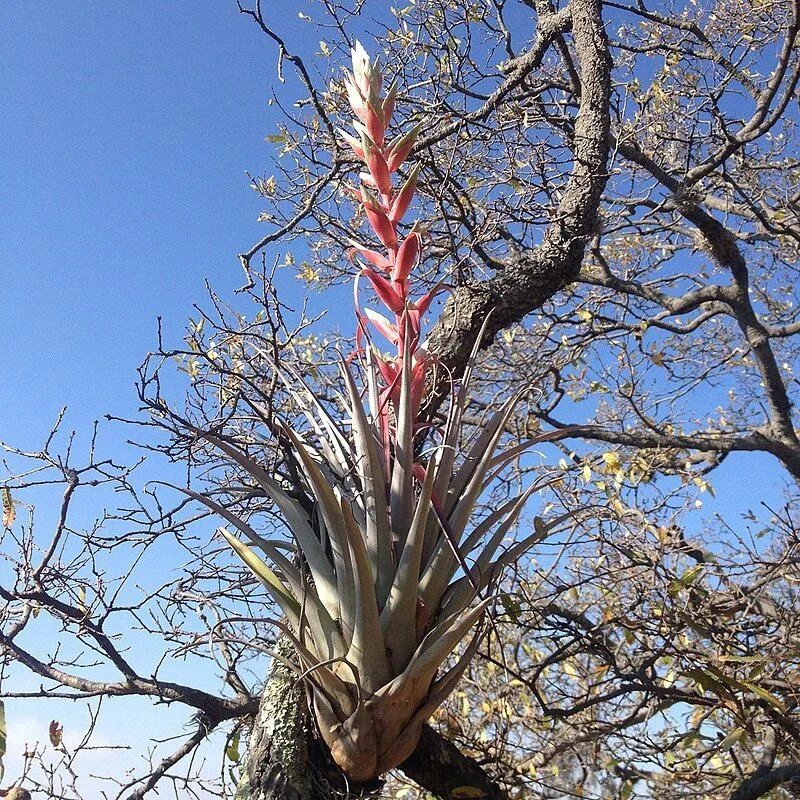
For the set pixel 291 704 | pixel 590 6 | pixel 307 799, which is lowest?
pixel 307 799

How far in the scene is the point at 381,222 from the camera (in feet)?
6.02

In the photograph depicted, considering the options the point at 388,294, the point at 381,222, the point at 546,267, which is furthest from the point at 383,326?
the point at 546,267

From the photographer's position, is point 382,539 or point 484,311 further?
point 484,311

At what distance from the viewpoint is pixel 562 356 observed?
4094 mm

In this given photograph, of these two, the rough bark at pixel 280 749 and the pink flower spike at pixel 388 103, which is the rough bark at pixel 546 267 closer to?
the pink flower spike at pixel 388 103

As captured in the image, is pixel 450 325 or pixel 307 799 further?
pixel 450 325

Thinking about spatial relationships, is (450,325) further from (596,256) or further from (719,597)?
(596,256)

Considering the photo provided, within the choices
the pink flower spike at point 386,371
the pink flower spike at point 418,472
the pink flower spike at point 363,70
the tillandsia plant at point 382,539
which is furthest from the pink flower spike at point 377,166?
the pink flower spike at point 418,472

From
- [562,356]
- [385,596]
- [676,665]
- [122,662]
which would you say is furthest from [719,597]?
[122,662]

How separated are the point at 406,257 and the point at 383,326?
19 centimetres

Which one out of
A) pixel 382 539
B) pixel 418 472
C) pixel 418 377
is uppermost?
pixel 418 377

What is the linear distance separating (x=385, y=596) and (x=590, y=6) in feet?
8.44

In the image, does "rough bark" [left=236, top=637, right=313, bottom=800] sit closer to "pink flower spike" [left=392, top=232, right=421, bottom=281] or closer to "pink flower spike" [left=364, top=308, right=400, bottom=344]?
"pink flower spike" [left=364, top=308, right=400, bottom=344]

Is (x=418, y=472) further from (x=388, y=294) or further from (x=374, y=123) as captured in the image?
(x=374, y=123)
